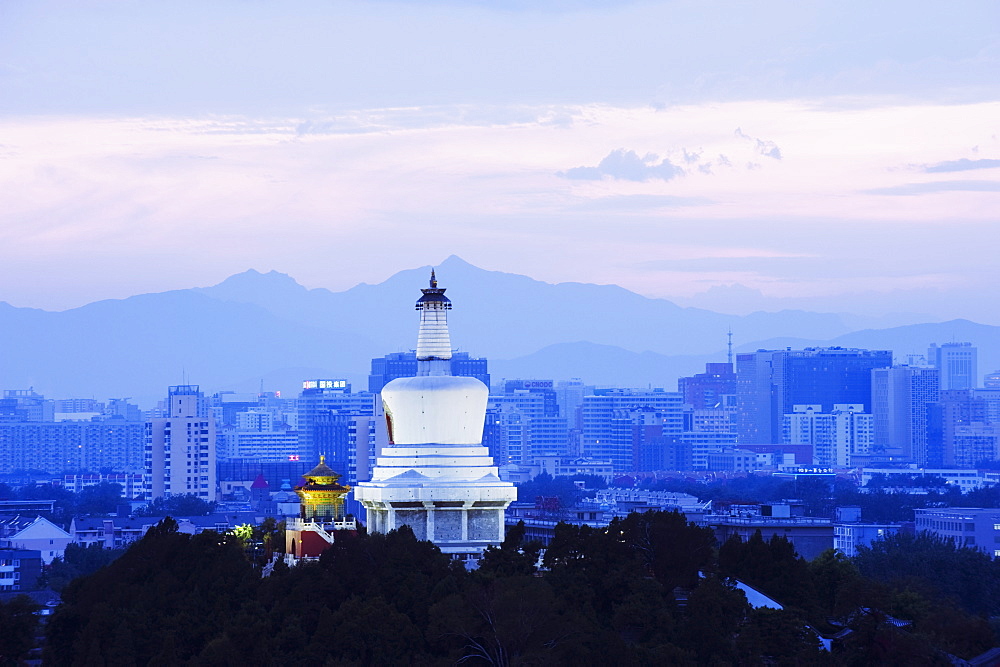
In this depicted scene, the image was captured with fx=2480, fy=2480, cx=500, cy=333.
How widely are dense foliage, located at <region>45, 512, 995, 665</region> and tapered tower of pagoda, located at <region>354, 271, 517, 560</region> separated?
2495 millimetres

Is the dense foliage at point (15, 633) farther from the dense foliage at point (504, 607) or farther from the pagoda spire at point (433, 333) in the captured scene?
the pagoda spire at point (433, 333)

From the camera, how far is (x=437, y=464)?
1795 inches

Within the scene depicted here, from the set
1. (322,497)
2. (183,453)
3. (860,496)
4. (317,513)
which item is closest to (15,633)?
(317,513)

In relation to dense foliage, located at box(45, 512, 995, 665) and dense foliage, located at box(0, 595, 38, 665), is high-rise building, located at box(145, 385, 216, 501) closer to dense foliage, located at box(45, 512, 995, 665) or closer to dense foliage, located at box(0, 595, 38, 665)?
dense foliage, located at box(45, 512, 995, 665)

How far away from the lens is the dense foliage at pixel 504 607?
37.0 m

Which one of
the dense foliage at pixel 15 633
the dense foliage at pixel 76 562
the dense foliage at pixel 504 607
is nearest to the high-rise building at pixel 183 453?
the dense foliage at pixel 76 562

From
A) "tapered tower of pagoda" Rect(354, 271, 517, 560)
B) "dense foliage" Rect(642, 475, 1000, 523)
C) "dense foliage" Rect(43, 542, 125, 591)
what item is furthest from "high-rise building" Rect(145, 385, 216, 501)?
"tapered tower of pagoda" Rect(354, 271, 517, 560)

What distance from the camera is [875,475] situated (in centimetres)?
16900

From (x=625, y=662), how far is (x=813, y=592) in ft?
20.2

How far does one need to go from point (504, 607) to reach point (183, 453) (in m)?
103

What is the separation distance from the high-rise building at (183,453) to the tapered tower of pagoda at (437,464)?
302 feet

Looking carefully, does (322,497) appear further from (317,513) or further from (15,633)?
(15,633)

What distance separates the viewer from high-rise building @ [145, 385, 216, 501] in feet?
451

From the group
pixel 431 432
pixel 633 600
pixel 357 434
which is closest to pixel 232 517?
pixel 357 434
